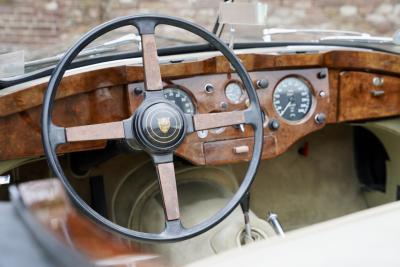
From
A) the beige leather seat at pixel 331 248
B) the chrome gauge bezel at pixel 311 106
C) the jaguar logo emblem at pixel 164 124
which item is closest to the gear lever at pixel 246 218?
the chrome gauge bezel at pixel 311 106

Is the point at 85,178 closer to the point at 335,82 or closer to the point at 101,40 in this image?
the point at 101,40

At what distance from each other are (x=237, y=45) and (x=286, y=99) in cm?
31

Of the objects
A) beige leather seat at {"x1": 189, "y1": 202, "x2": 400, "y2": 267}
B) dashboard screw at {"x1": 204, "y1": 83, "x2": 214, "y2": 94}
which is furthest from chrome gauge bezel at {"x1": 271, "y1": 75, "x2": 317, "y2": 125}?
beige leather seat at {"x1": 189, "y1": 202, "x2": 400, "y2": 267}

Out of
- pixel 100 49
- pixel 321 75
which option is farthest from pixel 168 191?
pixel 321 75

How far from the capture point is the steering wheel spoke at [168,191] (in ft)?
6.83

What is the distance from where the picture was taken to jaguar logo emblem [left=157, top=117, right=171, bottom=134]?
205 centimetres

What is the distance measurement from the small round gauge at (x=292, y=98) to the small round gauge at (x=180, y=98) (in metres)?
0.34

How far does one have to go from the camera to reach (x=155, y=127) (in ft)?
6.72

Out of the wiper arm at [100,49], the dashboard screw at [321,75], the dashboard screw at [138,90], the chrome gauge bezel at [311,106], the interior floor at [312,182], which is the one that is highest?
the wiper arm at [100,49]

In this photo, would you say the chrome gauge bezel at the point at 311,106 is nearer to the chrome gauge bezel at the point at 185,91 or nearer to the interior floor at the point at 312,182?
the chrome gauge bezel at the point at 185,91

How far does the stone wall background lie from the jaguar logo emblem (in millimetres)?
5176

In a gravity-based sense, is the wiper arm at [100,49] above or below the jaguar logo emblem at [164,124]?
above

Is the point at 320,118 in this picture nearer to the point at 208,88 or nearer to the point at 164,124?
the point at 208,88

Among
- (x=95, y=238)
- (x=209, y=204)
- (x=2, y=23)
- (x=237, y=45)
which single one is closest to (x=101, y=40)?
(x=237, y=45)
